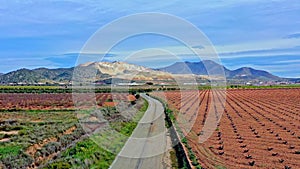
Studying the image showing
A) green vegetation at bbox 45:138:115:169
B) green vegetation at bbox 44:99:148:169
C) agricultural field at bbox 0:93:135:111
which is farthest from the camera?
agricultural field at bbox 0:93:135:111

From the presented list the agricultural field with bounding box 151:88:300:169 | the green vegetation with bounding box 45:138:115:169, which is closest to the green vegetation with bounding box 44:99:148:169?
the green vegetation with bounding box 45:138:115:169

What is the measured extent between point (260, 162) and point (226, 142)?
604 centimetres

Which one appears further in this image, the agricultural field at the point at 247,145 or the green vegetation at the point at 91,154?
the agricultural field at the point at 247,145

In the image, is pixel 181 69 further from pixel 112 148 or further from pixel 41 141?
pixel 41 141

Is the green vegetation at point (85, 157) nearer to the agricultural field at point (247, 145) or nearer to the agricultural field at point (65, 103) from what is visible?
the agricultural field at point (247, 145)

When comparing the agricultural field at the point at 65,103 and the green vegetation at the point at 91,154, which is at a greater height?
the agricultural field at the point at 65,103

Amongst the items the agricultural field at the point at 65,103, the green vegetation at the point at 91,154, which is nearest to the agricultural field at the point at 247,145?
the green vegetation at the point at 91,154

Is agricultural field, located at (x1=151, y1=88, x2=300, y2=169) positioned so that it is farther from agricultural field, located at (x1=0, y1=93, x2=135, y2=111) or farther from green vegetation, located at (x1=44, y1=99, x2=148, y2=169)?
agricultural field, located at (x1=0, y1=93, x2=135, y2=111)

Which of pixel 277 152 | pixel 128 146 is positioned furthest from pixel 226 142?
pixel 128 146

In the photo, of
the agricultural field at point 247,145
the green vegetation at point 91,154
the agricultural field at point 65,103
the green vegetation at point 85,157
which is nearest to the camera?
the green vegetation at point 85,157

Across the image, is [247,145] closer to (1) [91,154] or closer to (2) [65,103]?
(1) [91,154]

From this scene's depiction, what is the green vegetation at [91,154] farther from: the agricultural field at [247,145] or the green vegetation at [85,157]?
the agricultural field at [247,145]

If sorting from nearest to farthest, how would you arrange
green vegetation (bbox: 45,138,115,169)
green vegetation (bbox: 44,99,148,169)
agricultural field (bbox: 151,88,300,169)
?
green vegetation (bbox: 45,138,115,169)
green vegetation (bbox: 44,99,148,169)
agricultural field (bbox: 151,88,300,169)

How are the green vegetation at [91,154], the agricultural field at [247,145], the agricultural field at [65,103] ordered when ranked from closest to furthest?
the green vegetation at [91,154] < the agricultural field at [247,145] < the agricultural field at [65,103]
